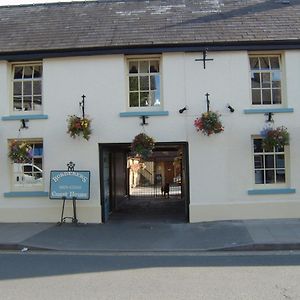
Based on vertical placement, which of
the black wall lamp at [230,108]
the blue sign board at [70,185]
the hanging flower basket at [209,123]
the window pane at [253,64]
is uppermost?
the window pane at [253,64]

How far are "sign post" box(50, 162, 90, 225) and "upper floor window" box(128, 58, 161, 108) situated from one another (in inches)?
108

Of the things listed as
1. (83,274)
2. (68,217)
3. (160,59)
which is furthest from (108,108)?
(83,274)

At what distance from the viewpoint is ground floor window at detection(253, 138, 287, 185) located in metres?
13.3

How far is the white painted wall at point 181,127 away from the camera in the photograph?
12969mm

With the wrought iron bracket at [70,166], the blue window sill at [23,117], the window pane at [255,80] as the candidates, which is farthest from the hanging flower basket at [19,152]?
the window pane at [255,80]

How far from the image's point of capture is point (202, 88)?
43.0ft

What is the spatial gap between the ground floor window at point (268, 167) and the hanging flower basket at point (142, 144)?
10.6 feet

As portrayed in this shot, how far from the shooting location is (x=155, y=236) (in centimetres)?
1103

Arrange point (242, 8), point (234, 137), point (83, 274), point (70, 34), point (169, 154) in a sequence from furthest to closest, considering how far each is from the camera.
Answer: point (169, 154), point (242, 8), point (70, 34), point (234, 137), point (83, 274)

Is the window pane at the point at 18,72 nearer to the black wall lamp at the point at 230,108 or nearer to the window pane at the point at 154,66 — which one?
the window pane at the point at 154,66

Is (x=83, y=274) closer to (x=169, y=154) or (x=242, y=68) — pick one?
(x=242, y=68)

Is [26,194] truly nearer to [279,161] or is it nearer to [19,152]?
[19,152]

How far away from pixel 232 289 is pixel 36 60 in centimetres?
993

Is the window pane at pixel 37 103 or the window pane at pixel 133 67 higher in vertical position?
the window pane at pixel 133 67
